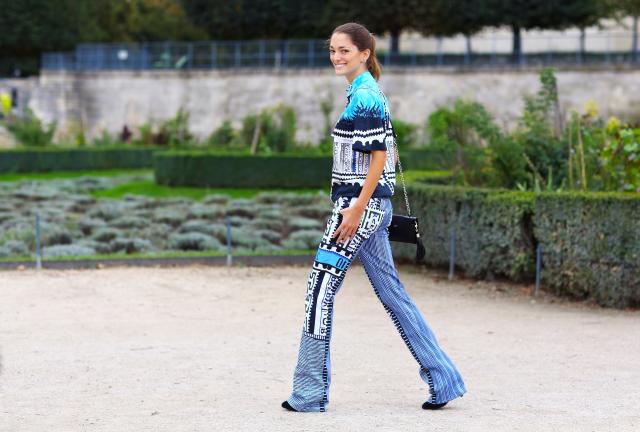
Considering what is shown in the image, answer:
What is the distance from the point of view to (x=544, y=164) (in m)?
12.9

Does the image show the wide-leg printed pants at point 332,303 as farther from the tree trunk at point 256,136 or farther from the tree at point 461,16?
the tree at point 461,16

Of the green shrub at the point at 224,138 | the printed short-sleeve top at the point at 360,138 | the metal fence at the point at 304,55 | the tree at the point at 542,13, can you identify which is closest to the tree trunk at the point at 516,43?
the tree at the point at 542,13

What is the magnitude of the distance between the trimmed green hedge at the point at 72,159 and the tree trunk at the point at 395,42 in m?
15.6

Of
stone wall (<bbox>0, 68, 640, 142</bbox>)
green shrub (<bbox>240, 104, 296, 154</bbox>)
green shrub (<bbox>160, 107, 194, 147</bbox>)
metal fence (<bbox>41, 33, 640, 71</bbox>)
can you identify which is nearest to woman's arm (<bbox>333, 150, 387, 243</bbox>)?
green shrub (<bbox>240, 104, 296, 154</bbox>)

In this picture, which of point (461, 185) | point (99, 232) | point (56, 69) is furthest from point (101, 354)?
point (56, 69)

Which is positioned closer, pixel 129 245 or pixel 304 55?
pixel 129 245

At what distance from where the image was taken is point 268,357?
25.6 feet

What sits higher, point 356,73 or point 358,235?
point 356,73

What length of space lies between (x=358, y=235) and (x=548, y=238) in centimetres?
502

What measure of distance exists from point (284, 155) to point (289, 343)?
1747 centimetres

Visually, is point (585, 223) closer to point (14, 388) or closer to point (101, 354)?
point (101, 354)

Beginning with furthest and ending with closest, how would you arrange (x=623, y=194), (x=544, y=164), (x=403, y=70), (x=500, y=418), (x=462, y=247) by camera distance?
(x=403, y=70) → (x=544, y=164) → (x=462, y=247) → (x=623, y=194) → (x=500, y=418)

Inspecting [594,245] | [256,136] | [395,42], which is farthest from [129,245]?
[395,42]

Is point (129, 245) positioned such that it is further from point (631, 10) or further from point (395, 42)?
point (395, 42)
